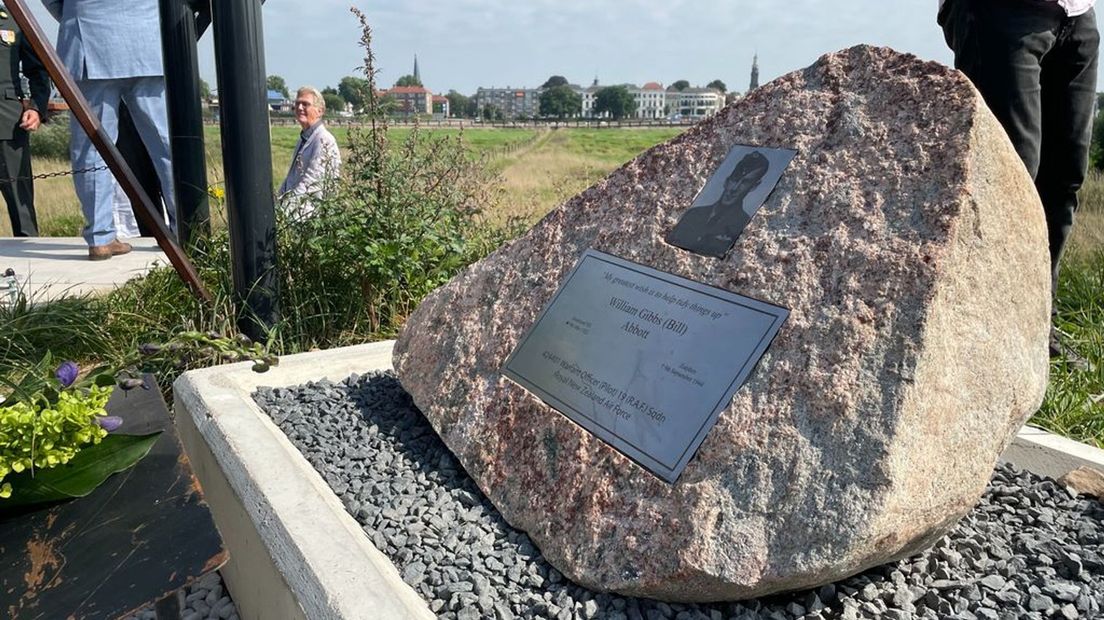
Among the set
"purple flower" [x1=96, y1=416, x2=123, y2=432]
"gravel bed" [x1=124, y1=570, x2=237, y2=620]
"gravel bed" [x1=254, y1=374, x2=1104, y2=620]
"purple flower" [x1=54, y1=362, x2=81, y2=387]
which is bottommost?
"gravel bed" [x1=124, y1=570, x2=237, y2=620]

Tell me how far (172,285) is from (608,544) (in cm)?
321

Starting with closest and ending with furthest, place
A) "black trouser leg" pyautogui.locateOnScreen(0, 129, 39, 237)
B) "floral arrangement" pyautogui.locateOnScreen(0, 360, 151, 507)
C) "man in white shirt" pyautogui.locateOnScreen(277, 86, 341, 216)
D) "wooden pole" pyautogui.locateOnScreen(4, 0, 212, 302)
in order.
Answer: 1. "floral arrangement" pyautogui.locateOnScreen(0, 360, 151, 507)
2. "wooden pole" pyautogui.locateOnScreen(4, 0, 212, 302)
3. "man in white shirt" pyautogui.locateOnScreen(277, 86, 341, 216)
4. "black trouser leg" pyautogui.locateOnScreen(0, 129, 39, 237)

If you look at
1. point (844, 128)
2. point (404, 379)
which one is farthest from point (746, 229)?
point (404, 379)

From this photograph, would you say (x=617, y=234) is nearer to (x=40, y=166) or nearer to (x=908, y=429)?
(x=908, y=429)

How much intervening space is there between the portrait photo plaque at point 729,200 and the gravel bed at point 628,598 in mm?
955

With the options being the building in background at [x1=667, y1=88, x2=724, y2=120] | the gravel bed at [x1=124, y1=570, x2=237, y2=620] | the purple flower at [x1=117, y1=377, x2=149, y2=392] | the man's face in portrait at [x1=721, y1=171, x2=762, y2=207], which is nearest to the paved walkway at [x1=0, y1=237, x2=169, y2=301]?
the gravel bed at [x1=124, y1=570, x2=237, y2=620]

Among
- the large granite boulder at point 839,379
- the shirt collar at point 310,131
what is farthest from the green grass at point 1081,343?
the shirt collar at point 310,131

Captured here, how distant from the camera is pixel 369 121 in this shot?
4234mm

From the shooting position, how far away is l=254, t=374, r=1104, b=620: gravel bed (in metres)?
1.77

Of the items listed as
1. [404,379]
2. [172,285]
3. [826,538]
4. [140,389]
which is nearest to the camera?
[826,538]

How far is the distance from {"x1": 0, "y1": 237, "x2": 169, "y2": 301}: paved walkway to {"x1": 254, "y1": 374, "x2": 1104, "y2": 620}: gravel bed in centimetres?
264

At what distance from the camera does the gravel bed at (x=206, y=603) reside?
260 centimetres

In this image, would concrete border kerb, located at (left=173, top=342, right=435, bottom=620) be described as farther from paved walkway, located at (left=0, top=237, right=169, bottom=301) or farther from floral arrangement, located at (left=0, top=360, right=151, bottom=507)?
paved walkway, located at (left=0, top=237, right=169, bottom=301)

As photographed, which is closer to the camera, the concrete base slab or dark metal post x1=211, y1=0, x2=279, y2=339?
the concrete base slab
